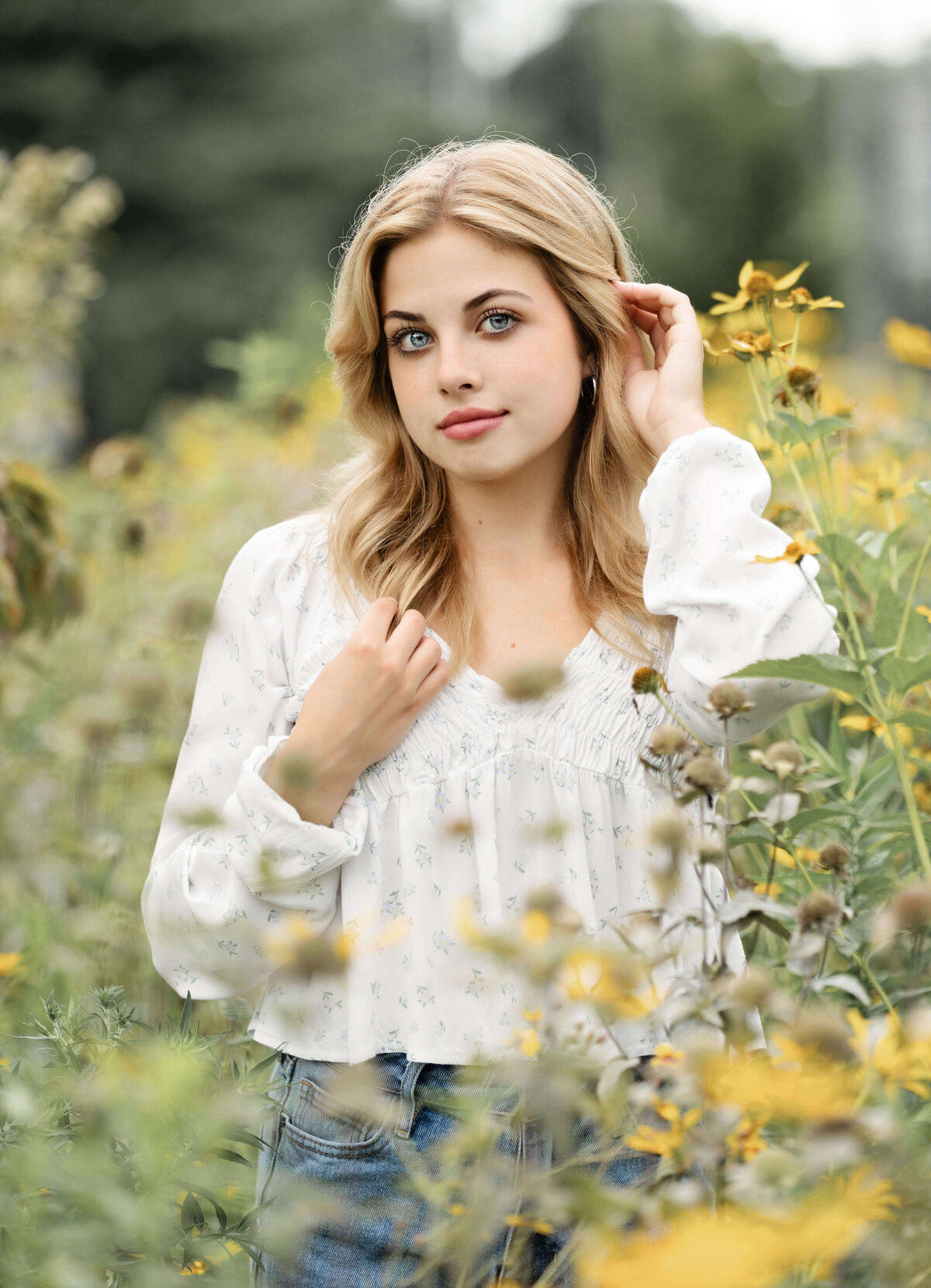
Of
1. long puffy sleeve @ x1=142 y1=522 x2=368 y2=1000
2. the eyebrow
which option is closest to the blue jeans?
long puffy sleeve @ x1=142 y1=522 x2=368 y2=1000

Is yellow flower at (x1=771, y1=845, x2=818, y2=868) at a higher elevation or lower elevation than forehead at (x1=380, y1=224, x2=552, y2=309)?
lower

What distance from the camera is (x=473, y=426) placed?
1.30m

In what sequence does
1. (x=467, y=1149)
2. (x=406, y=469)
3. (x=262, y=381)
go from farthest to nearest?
1. (x=262, y=381)
2. (x=406, y=469)
3. (x=467, y=1149)

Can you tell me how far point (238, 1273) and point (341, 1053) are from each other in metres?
0.43

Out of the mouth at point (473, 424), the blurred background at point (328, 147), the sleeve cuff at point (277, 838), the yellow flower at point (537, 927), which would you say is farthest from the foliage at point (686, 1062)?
the blurred background at point (328, 147)

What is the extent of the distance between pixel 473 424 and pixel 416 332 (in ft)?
0.43

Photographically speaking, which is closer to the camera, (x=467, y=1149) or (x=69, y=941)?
(x=467, y=1149)

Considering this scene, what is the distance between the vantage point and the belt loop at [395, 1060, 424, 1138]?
1158mm

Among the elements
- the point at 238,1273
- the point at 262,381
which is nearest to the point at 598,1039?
the point at 238,1273

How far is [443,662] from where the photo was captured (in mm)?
1309

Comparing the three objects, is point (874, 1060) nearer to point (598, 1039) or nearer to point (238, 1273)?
point (598, 1039)

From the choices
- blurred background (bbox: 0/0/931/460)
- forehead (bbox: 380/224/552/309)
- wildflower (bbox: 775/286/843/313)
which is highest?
forehead (bbox: 380/224/552/309)

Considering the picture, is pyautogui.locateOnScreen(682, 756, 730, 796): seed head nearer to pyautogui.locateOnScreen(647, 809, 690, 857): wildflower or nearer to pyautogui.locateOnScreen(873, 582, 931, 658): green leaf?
pyautogui.locateOnScreen(647, 809, 690, 857): wildflower

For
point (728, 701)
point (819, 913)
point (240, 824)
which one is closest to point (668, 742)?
point (728, 701)
